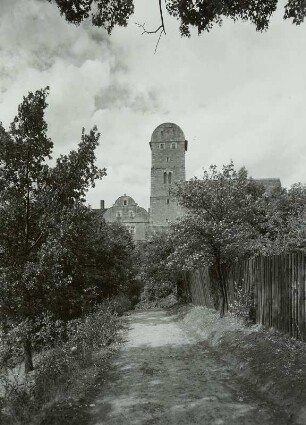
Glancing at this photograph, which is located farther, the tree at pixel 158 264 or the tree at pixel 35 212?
the tree at pixel 158 264

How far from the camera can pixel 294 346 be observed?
25.9 ft

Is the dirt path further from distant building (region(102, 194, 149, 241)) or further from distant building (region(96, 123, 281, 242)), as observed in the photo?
distant building (region(102, 194, 149, 241))

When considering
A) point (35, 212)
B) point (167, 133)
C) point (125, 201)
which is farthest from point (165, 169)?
point (35, 212)

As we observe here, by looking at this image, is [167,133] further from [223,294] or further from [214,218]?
[223,294]

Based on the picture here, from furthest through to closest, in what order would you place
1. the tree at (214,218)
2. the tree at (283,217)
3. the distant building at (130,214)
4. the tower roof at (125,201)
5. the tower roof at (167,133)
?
the tower roof at (125,201) < the distant building at (130,214) < the tower roof at (167,133) < the tree at (283,217) < the tree at (214,218)

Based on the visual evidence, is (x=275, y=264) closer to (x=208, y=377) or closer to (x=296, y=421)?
(x=208, y=377)

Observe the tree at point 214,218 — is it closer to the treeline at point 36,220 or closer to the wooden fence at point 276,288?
the wooden fence at point 276,288

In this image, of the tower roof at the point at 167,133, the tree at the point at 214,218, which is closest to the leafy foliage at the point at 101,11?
the tree at the point at 214,218

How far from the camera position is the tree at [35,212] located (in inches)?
356

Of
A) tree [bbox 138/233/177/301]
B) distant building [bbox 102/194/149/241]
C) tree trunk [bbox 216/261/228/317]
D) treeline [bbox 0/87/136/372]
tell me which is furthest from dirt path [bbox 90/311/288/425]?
distant building [bbox 102/194/149/241]

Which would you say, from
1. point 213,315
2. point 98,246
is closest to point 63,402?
point 213,315

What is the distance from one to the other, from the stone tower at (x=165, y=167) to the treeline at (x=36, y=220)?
149ft

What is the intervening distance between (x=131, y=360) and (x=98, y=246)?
899 cm

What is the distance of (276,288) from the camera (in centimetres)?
971
